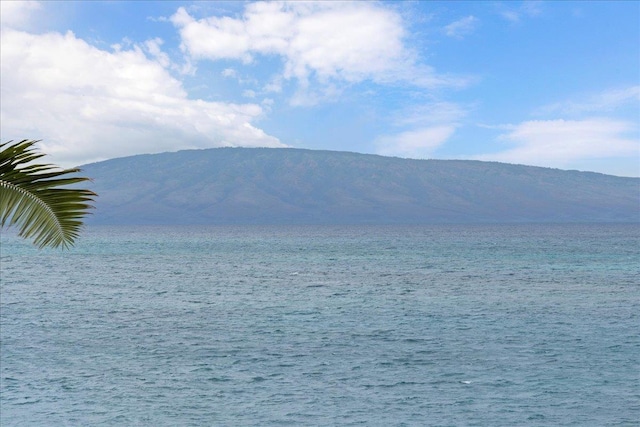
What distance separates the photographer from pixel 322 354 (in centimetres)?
2786

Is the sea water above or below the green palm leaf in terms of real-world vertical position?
below

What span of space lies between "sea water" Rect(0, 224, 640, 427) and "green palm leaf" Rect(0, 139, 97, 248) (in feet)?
41.8

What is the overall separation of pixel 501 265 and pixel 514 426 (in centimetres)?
6311

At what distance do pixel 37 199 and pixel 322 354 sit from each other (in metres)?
21.2

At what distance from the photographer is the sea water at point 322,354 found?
20.3m

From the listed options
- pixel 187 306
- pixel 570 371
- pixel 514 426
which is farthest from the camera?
pixel 187 306

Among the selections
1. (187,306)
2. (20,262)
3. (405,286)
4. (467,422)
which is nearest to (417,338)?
(467,422)

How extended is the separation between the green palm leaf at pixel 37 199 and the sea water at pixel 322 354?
12.7 m

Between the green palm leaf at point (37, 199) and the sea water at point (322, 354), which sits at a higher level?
the green palm leaf at point (37, 199)

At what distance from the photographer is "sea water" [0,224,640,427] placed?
66.7 feet

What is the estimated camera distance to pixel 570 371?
81.1ft

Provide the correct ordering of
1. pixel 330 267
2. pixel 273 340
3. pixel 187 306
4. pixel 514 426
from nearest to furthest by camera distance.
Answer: pixel 514 426 → pixel 273 340 → pixel 187 306 → pixel 330 267

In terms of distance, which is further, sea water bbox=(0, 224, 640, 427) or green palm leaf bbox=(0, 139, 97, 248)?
sea water bbox=(0, 224, 640, 427)

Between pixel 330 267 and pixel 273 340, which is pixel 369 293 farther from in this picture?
pixel 330 267
